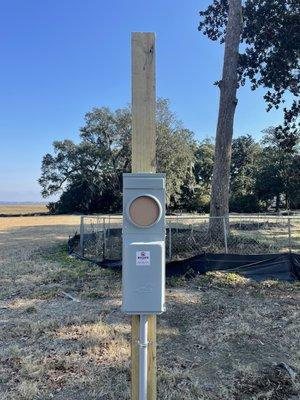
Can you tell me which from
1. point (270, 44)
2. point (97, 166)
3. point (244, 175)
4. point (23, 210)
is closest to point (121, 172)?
point (97, 166)

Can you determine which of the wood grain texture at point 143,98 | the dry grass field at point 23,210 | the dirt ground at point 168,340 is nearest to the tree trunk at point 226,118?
the dirt ground at point 168,340

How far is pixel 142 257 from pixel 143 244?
7 cm

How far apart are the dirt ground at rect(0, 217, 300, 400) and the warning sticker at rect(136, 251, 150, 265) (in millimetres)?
1306

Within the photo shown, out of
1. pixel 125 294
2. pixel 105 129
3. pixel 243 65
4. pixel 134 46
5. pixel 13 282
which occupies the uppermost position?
pixel 105 129

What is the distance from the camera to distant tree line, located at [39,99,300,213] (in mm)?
34844

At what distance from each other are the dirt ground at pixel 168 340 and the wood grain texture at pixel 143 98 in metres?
1.78

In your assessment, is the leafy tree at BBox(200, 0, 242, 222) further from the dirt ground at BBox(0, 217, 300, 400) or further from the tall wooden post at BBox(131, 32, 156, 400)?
the tall wooden post at BBox(131, 32, 156, 400)

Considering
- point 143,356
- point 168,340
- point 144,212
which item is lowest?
point 168,340

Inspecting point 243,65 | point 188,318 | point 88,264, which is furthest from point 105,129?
point 188,318

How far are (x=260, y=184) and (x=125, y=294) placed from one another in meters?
35.7

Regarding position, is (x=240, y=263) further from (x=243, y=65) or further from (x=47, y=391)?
(x=243, y=65)

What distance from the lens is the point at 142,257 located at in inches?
83.2

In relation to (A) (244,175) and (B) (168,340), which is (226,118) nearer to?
(B) (168,340)

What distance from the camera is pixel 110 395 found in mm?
2865
